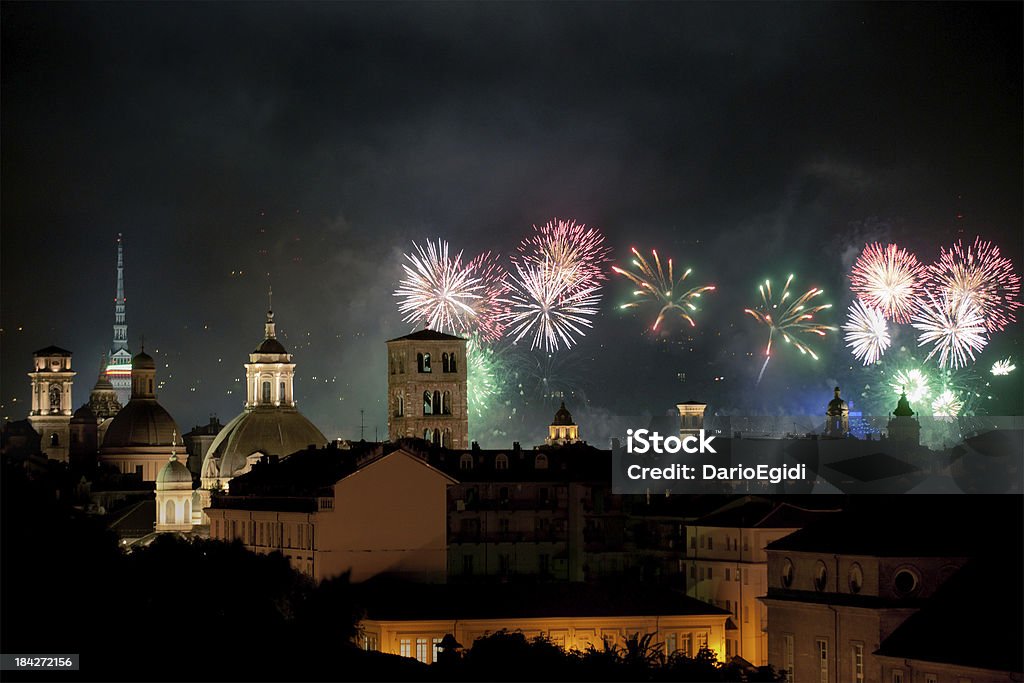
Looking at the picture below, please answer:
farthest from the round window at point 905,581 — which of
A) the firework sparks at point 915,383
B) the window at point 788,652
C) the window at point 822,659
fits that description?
the firework sparks at point 915,383

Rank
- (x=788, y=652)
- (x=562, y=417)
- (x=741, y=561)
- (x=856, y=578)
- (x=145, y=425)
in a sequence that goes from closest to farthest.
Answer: (x=856, y=578)
(x=788, y=652)
(x=741, y=561)
(x=562, y=417)
(x=145, y=425)

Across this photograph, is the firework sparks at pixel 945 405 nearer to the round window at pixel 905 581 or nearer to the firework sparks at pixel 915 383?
the firework sparks at pixel 915 383

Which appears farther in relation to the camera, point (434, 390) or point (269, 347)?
point (269, 347)

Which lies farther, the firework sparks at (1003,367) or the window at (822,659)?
the firework sparks at (1003,367)

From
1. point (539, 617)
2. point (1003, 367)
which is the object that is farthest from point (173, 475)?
point (539, 617)

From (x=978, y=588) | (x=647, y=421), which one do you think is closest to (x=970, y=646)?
(x=978, y=588)

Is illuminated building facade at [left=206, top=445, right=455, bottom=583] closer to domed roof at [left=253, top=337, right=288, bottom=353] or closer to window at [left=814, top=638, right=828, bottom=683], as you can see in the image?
window at [left=814, top=638, right=828, bottom=683]

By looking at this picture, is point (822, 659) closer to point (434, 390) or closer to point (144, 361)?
point (434, 390)
